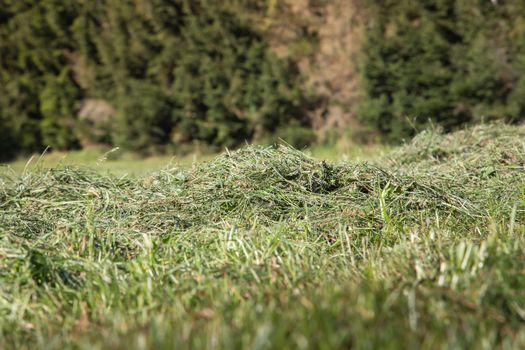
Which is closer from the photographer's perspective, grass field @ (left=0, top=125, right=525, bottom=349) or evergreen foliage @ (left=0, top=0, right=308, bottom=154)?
grass field @ (left=0, top=125, right=525, bottom=349)

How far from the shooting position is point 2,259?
2.76m

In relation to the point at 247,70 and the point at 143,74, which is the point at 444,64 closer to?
the point at 247,70

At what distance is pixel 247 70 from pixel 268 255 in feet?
29.9

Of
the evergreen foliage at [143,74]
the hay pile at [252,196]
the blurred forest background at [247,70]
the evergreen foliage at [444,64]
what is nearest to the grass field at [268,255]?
the hay pile at [252,196]

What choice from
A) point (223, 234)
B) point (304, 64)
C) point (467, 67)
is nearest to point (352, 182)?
point (223, 234)

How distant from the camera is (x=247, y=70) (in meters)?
11.7

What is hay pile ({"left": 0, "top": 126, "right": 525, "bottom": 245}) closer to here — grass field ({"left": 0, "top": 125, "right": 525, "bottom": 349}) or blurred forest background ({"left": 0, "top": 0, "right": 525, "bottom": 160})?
grass field ({"left": 0, "top": 125, "right": 525, "bottom": 349})

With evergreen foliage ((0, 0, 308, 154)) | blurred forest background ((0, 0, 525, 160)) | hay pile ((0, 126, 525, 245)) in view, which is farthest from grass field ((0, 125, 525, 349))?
evergreen foliage ((0, 0, 308, 154))

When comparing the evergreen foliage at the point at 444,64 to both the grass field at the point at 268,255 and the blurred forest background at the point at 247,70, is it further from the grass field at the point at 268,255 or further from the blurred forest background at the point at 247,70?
the grass field at the point at 268,255

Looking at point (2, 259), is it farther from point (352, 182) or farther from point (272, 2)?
point (272, 2)

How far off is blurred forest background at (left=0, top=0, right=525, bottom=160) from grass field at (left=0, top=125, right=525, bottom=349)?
5917mm

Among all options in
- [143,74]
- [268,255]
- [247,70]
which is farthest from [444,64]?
[268,255]

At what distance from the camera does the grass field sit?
1.89 metres

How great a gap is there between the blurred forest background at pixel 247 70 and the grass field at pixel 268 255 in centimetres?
592
